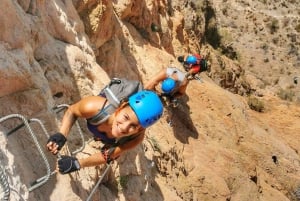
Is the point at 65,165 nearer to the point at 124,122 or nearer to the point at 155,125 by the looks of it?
the point at 124,122

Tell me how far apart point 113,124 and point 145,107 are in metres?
0.31

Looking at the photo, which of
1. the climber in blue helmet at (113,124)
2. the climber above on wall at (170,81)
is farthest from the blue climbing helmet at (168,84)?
the climber in blue helmet at (113,124)

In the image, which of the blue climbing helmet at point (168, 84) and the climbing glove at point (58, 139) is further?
the blue climbing helmet at point (168, 84)

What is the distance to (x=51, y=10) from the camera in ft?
20.5

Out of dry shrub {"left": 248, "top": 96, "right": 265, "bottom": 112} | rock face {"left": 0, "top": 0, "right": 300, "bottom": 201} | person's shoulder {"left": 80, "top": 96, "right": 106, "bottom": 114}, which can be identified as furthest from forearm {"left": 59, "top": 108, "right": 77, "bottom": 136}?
dry shrub {"left": 248, "top": 96, "right": 265, "bottom": 112}

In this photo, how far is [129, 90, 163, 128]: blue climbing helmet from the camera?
3.97 meters

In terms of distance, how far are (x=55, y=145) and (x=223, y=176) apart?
665cm

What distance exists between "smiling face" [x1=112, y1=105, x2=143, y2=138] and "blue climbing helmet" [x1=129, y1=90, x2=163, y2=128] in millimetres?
40

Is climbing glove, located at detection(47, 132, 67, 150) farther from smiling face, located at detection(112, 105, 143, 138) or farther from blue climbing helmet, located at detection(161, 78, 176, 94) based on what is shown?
blue climbing helmet, located at detection(161, 78, 176, 94)

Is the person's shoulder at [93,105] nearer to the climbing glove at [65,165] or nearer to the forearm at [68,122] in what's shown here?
the forearm at [68,122]

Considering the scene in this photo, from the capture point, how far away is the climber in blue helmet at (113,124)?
3943mm

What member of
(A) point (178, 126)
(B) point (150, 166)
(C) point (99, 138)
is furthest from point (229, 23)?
(C) point (99, 138)

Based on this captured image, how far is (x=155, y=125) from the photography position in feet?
29.5

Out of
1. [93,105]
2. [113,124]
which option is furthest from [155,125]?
[113,124]
